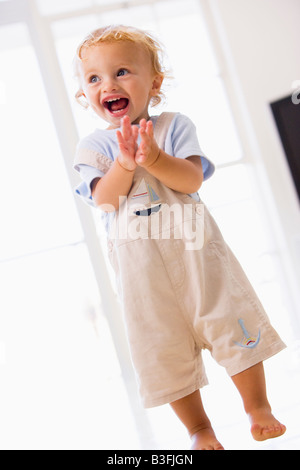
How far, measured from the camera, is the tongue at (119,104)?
66 centimetres

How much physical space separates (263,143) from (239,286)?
53.8 inches

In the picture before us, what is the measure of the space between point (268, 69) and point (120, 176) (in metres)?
1.49

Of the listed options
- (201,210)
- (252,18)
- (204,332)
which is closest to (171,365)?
(204,332)

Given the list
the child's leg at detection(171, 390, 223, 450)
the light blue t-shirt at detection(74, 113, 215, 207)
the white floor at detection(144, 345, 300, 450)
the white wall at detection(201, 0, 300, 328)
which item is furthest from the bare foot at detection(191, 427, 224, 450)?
the white wall at detection(201, 0, 300, 328)

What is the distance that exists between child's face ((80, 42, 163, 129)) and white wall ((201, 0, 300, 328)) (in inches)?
51.8

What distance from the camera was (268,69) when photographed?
75.4 inches

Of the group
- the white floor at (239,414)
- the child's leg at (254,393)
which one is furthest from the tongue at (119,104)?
the white floor at (239,414)

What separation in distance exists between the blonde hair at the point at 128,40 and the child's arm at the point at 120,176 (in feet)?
0.44

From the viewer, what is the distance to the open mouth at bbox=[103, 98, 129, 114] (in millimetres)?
658

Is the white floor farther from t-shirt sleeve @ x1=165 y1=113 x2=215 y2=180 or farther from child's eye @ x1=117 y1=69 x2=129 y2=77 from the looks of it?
child's eye @ x1=117 y1=69 x2=129 y2=77

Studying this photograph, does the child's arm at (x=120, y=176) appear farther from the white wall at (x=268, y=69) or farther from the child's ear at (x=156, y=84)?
the white wall at (x=268, y=69)

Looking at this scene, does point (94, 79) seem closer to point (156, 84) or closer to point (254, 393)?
point (156, 84)

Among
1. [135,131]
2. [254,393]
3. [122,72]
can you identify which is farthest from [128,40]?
[254,393]

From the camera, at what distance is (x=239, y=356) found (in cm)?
61
